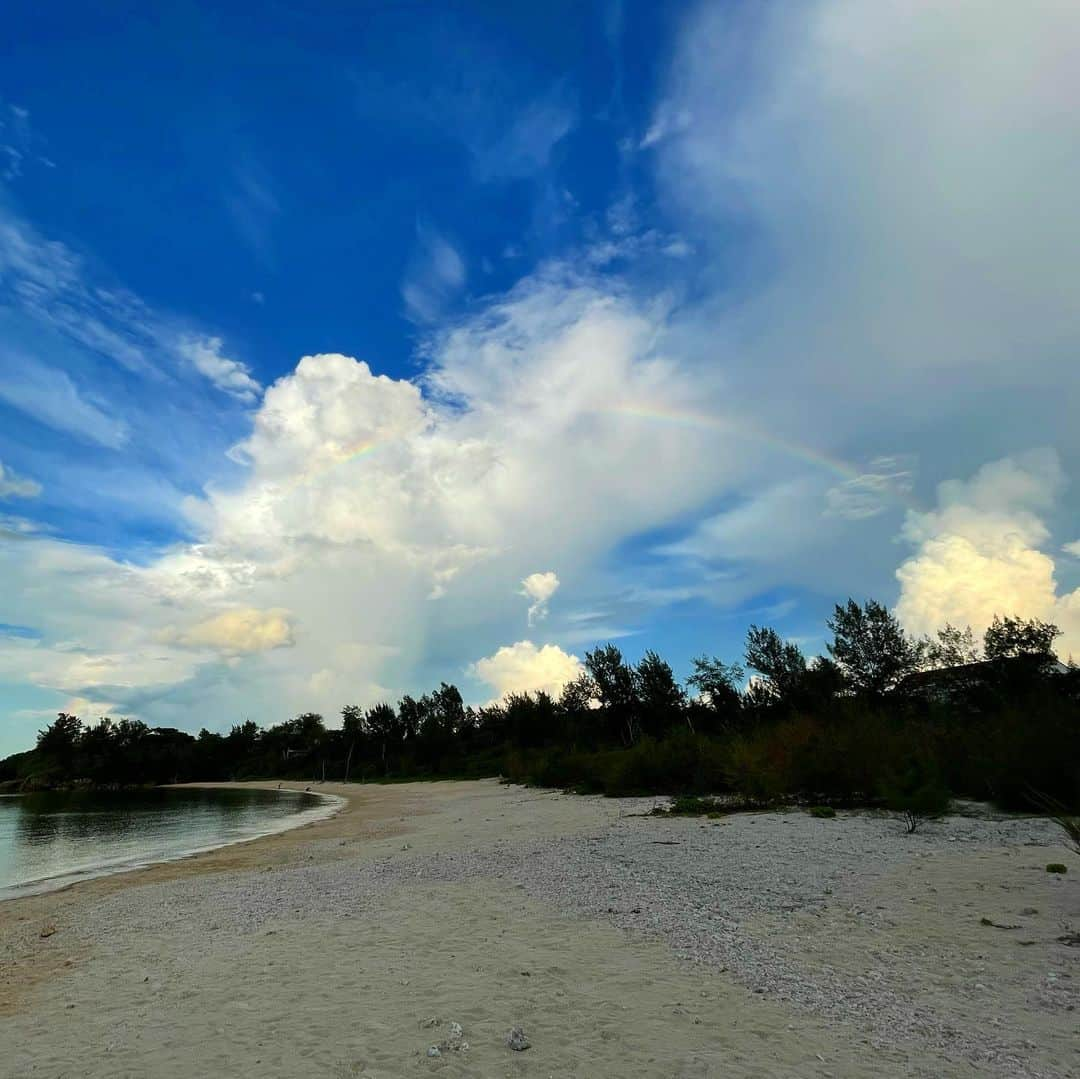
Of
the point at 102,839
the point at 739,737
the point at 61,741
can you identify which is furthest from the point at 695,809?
the point at 61,741

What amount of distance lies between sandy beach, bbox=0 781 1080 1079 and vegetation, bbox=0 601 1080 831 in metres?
2.76

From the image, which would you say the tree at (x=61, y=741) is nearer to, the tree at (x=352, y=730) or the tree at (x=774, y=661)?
the tree at (x=352, y=730)

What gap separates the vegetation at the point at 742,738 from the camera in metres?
20.5

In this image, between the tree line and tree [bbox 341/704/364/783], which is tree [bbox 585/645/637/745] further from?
tree [bbox 341/704/364/783]

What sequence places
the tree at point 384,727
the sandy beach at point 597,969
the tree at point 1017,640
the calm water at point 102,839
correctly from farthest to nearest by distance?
1. the tree at point 384,727
2. the tree at point 1017,640
3. the calm water at point 102,839
4. the sandy beach at point 597,969

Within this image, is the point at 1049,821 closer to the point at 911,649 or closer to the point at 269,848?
the point at 269,848

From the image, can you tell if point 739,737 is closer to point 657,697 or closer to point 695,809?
point 695,809

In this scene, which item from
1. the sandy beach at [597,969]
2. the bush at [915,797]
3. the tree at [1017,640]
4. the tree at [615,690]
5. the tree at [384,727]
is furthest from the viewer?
the tree at [384,727]

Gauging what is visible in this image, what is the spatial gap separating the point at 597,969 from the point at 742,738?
2317 centimetres

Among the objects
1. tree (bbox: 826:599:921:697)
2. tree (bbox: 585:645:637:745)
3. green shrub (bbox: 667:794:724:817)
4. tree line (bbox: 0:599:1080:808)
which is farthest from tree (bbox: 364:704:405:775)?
green shrub (bbox: 667:794:724:817)

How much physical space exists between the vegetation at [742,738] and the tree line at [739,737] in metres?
0.11

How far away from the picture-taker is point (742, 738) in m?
29.0

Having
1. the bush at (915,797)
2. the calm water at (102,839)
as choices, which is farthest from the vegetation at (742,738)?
the calm water at (102,839)

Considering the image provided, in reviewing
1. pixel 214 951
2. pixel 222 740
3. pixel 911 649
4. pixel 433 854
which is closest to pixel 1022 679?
pixel 911 649
